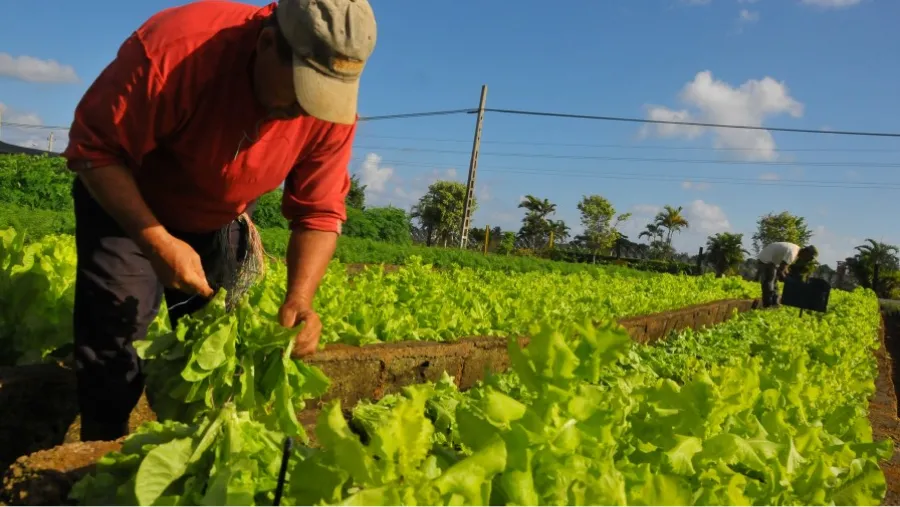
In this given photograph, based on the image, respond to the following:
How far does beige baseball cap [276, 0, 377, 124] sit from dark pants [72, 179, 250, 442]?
98 centimetres

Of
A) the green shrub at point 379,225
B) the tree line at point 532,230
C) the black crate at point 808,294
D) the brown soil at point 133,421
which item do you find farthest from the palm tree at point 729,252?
the brown soil at point 133,421

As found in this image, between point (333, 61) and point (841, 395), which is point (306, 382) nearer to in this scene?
point (333, 61)

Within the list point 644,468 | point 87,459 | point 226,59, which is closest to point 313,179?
point 226,59

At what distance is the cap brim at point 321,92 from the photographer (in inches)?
90.0

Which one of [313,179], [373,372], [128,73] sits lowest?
[373,372]

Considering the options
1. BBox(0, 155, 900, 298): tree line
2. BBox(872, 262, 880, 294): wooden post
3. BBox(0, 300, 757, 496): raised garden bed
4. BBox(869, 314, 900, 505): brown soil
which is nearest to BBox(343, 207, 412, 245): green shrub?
BBox(0, 155, 900, 298): tree line

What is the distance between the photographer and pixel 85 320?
285 cm

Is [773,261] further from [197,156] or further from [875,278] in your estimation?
[875,278]

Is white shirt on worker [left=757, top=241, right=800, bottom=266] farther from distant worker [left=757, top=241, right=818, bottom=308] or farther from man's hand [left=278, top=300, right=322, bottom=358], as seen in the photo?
man's hand [left=278, top=300, right=322, bottom=358]

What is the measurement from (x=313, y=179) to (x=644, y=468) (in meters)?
1.90

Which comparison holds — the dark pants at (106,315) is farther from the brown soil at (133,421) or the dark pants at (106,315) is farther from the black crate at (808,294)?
the black crate at (808,294)

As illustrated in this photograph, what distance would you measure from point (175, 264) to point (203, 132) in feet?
1.65

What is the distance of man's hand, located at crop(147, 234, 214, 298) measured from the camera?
8.00 feet

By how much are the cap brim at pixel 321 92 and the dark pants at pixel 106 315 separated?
94 centimetres
